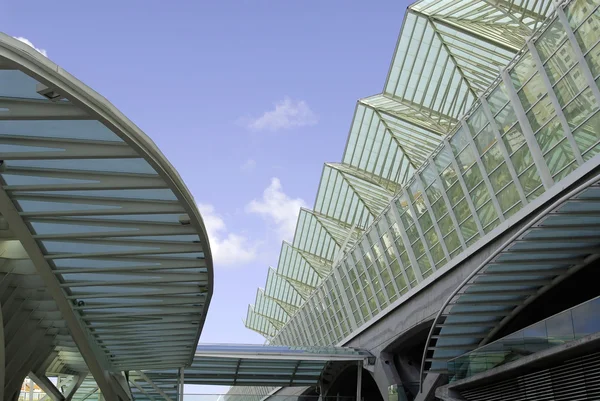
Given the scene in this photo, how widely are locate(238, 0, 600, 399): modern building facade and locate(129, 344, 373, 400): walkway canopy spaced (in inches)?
88.7

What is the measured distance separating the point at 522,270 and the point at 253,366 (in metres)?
22.9

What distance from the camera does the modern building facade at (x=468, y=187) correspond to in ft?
71.1

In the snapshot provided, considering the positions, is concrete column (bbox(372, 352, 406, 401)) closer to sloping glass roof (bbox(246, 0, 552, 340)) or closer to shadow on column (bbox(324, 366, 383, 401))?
shadow on column (bbox(324, 366, 383, 401))

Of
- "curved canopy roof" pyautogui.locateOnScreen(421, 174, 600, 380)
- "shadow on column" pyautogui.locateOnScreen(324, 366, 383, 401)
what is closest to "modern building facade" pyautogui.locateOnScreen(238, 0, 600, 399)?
"curved canopy roof" pyautogui.locateOnScreen(421, 174, 600, 380)

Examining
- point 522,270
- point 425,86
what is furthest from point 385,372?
point 522,270

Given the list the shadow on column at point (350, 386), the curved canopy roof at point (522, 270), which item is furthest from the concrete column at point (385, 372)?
the curved canopy roof at point (522, 270)

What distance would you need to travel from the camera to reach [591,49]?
2047 centimetres

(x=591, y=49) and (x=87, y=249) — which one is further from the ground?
(x=591, y=49)

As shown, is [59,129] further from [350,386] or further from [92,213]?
[350,386]

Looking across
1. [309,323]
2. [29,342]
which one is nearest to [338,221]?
[309,323]

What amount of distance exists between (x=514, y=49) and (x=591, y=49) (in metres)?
9.65

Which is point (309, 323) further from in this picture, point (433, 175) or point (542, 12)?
A: point (542, 12)

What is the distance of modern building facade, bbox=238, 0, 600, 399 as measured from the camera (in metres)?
21.7

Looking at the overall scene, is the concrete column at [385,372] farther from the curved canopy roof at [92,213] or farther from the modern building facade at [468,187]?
the curved canopy roof at [92,213]
